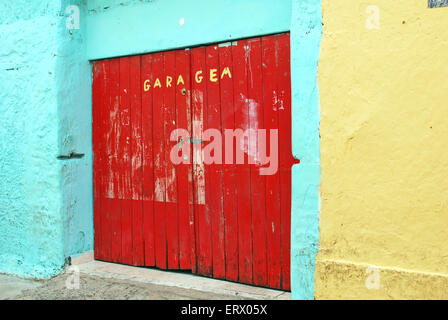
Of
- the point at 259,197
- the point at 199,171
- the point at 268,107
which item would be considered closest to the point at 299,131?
the point at 268,107

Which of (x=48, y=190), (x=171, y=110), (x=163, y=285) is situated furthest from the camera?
(x=48, y=190)

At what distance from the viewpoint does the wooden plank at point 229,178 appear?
3.74 metres

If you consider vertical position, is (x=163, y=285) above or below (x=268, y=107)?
below

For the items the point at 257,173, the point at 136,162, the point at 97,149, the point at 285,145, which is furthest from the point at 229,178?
the point at 97,149

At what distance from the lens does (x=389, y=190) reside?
2.82 meters

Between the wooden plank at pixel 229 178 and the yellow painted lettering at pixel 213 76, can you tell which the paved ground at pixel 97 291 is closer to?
the wooden plank at pixel 229 178

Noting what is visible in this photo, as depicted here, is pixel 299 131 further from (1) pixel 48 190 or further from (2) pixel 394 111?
(1) pixel 48 190

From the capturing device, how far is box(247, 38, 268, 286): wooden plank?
360cm

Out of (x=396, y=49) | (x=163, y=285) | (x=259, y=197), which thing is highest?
(x=396, y=49)

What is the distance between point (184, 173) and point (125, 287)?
1082 mm

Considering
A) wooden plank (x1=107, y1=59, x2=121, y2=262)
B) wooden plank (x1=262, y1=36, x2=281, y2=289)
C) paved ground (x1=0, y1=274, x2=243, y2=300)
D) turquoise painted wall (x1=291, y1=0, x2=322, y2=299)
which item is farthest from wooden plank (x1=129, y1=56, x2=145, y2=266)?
turquoise painted wall (x1=291, y1=0, x2=322, y2=299)

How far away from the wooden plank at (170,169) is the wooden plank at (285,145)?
1034mm

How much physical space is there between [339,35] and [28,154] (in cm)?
319

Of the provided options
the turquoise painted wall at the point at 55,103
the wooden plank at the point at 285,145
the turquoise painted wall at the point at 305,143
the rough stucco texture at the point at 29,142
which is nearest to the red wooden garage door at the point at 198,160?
the wooden plank at the point at 285,145
